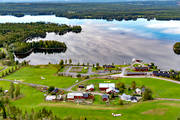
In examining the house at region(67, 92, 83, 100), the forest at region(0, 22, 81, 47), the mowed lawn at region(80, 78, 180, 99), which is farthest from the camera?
the forest at region(0, 22, 81, 47)

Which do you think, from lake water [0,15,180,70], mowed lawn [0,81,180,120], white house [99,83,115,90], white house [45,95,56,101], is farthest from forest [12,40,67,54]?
white house [45,95,56,101]

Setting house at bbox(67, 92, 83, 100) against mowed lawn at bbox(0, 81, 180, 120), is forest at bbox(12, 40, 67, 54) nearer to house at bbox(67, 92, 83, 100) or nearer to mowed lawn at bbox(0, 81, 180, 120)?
mowed lawn at bbox(0, 81, 180, 120)

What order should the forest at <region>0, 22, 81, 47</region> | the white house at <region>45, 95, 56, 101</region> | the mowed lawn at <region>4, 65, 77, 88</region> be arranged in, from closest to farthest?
the white house at <region>45, 95, 56, 101</region> < the mowed lawn at <region>4, 65, 77, 88</region> < the forest at <region>0, 22, 81, 47</region>

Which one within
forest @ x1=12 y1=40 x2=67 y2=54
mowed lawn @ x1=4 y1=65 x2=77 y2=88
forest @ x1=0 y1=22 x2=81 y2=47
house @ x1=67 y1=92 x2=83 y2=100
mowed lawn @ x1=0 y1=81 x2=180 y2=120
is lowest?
mowed lawn @ x1=0 y1=81 x2=180 y2=120

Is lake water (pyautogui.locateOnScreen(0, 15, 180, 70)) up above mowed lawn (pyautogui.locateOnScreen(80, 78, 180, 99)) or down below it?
above

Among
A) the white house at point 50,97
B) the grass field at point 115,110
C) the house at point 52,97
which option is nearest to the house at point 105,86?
the grass field at point 115,110

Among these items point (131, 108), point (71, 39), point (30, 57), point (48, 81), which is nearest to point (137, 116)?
point (131, 108)

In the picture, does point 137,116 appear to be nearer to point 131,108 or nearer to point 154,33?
point 131,108
